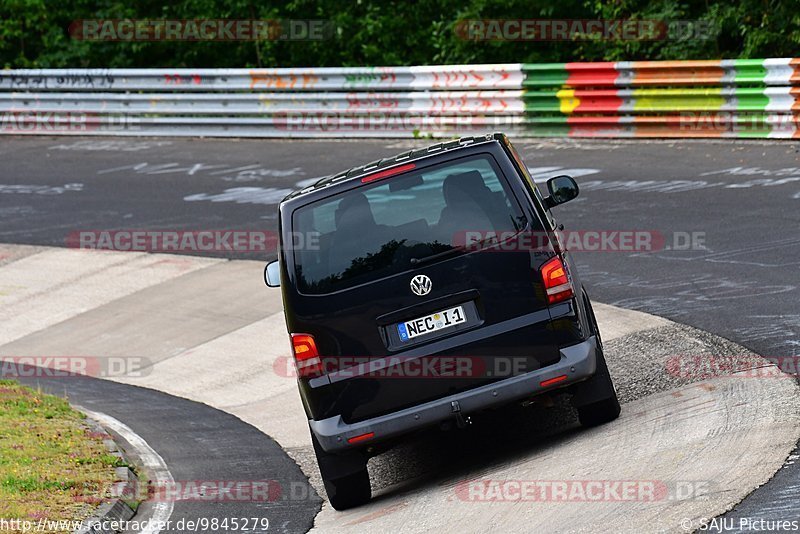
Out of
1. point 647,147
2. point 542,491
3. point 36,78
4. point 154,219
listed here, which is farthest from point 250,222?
point 36,78

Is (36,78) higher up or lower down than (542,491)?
higher up

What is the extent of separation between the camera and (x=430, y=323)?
6992mm

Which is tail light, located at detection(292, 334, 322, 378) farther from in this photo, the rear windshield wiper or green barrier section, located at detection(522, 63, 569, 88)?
green barrier section, located at detection(522, 63, 569, 88)

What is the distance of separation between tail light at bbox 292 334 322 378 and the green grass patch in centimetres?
168

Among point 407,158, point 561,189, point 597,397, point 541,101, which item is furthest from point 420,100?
point 597,397

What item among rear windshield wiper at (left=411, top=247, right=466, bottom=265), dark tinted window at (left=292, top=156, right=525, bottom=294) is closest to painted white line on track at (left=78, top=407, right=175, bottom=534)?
dark tinted window at (left=292, top=156, right=525, bottom=294)

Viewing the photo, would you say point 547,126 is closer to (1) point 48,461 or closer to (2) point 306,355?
(1) point 48,461

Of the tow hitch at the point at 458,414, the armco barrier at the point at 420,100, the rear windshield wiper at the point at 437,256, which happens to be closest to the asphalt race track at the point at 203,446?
the tow hitch at the point at 458,414

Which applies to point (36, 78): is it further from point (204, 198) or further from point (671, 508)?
point (671, 508)

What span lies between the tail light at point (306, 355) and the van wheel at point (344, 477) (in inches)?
18.0

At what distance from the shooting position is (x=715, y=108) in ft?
56.2

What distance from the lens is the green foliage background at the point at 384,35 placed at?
20016 millimetres

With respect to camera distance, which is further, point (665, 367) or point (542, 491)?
point (665, 367)

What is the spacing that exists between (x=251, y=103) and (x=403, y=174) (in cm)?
1592
